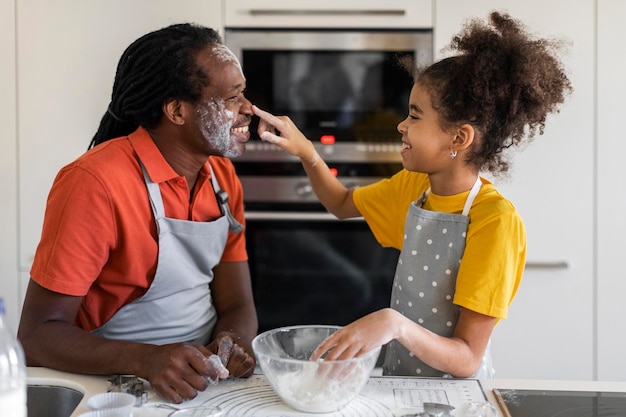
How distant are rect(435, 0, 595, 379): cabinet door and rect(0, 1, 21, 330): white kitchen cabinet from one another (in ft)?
4.42

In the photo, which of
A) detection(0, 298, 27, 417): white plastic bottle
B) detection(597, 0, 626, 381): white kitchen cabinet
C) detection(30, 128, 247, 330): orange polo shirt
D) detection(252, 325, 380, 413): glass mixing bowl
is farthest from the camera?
detection(597, 0, 626, 381): white kitchen cabinet

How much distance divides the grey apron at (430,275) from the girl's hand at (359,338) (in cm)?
24

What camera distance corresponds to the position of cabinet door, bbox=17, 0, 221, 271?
250 centimetres

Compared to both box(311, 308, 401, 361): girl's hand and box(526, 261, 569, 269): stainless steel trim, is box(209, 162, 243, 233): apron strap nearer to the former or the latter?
box(311, 308, 401, 361): girl's hand

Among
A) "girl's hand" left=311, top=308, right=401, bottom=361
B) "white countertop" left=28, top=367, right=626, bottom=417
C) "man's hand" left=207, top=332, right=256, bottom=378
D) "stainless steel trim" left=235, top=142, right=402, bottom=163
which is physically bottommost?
"white countertop" left=28, top=367, right=626, bottom=417

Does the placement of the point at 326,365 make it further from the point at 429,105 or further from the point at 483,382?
the point at 429,105

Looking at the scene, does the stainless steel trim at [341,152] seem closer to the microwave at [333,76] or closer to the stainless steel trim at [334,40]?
the microwave at [333,76]

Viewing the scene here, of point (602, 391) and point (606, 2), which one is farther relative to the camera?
point (606, 2)

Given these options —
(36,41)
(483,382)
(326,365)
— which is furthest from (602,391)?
(36,41)

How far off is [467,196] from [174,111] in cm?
62

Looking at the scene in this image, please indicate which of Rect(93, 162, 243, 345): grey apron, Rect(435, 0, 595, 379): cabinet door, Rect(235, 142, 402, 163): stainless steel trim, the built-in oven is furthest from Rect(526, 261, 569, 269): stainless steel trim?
Rect(93, 162, 243, 345): grey apron

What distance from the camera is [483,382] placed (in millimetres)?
1306

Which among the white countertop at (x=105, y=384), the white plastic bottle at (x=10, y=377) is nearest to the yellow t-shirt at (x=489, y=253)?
the white countertop at (x=105, y=384)

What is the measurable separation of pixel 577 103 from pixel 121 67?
146cm
